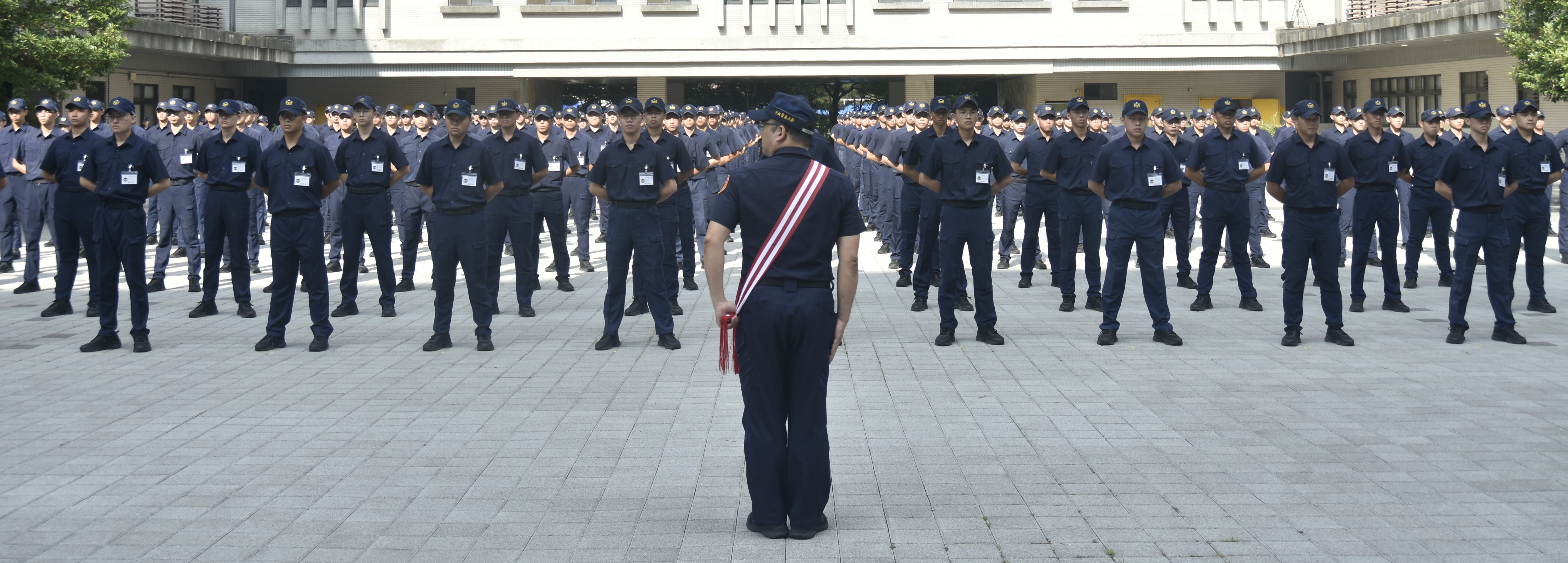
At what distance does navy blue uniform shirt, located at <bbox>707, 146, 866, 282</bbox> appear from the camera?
5.39m

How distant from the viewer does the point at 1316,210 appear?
10.6m

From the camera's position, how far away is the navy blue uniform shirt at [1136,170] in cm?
1094

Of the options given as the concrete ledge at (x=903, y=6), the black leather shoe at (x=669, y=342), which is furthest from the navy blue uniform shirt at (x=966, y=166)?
the concrete ledge at (x=903, y=6)

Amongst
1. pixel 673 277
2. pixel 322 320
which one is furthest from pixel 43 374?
pixel 673 277

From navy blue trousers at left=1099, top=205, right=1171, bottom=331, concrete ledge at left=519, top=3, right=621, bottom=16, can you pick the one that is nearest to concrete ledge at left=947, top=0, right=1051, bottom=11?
concrete ledge at left=519, top=3, right=621, bottom=16

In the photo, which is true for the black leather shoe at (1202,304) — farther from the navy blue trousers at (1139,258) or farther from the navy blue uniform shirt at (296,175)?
the navy blue uniform shirt at (296,175)

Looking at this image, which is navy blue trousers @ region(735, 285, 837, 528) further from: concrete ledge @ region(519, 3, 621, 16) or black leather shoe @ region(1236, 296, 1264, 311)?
concrete ledge @ region(519, 3, 621, 16)

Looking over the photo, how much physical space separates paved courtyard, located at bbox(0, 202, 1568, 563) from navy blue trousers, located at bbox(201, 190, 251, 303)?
3.98 ft

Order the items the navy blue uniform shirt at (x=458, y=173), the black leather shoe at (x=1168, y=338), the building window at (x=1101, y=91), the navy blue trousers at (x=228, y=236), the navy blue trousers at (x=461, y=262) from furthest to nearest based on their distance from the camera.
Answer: the building window at (x=1101, y=91) → the navy blue trousers at (x=228, y=236) → the navy blue uniform shirt at (x=458, y=173) → the navy blue trousers at (x=461, y=262) → the black leather shoe at (x=1168, y=338)

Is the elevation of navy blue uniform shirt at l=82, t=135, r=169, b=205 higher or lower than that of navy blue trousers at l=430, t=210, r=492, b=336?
higher

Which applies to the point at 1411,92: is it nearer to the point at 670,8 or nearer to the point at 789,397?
the point at 670,8

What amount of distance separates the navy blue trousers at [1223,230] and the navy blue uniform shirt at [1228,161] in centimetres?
A: 15

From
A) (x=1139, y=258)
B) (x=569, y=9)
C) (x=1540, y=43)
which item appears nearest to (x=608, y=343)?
(x=1139, y=258)

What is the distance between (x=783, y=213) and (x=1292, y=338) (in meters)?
6.46
